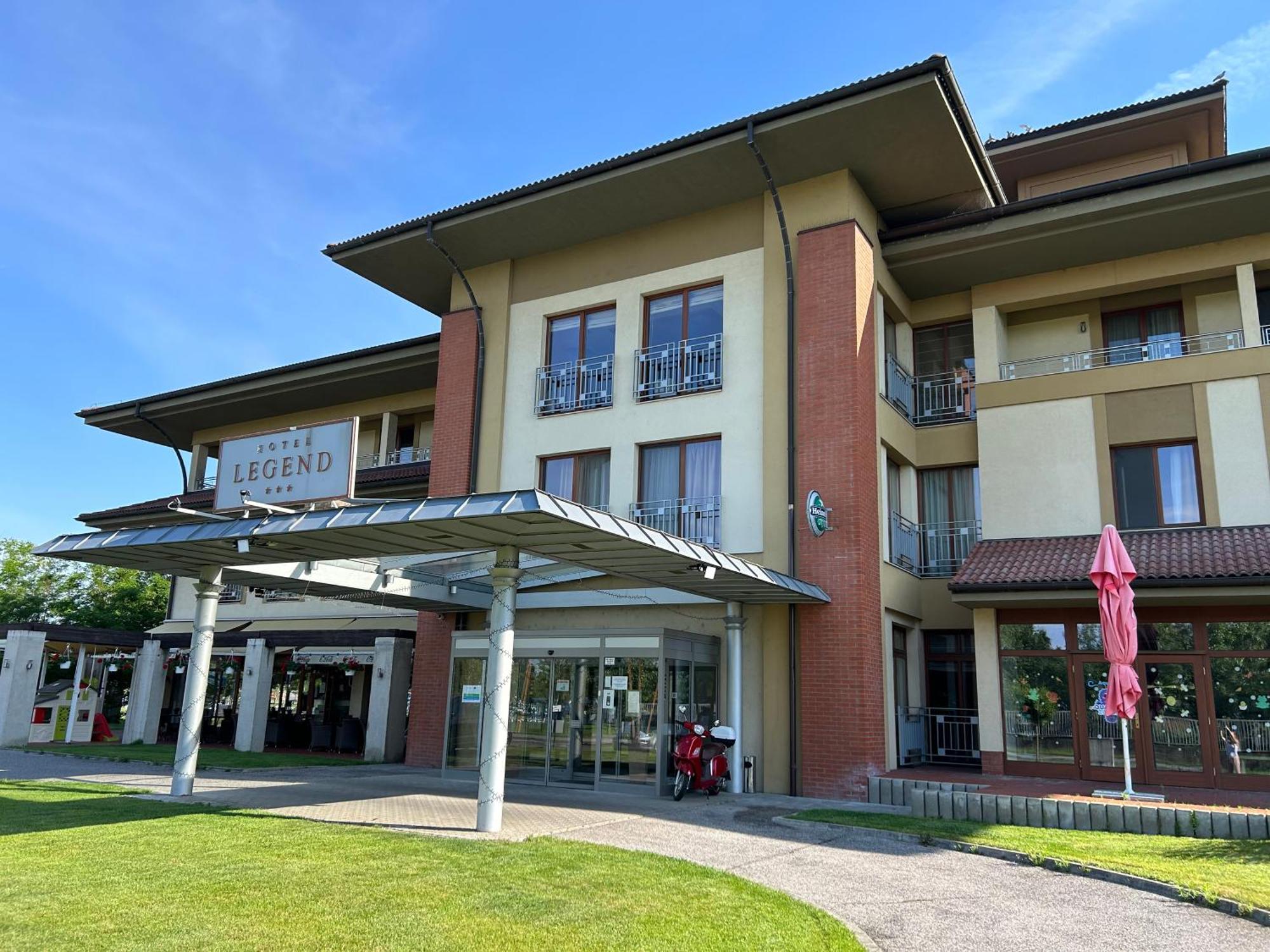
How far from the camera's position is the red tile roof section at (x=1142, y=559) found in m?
13.0

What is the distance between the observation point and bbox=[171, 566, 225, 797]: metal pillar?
12070mm

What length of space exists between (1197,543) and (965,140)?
6.93 m

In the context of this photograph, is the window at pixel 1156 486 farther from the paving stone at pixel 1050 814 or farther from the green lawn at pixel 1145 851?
the green lawn at pixel 1145 851

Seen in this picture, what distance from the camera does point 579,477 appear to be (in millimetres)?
17359

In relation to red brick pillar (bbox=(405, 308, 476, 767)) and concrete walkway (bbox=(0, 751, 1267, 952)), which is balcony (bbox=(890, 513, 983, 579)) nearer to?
concrete walkway (bbox=(0, 751, 1267, 952))

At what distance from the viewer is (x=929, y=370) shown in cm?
1845

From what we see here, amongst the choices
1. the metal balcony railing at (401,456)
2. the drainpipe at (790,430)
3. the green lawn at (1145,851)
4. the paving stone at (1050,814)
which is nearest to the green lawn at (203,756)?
the metal balcony railing at (401,456)

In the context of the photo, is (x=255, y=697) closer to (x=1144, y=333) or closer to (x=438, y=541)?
(x=438, y=541)

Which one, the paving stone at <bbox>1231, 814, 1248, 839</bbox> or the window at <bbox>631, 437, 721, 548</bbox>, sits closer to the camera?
the paving stone at <bbox>1231, 814, 1248, 839</bbox>

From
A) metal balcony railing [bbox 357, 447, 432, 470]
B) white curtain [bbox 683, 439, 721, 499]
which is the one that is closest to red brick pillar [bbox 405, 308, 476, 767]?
white curtain [bbox 683, 439, 721, 499]

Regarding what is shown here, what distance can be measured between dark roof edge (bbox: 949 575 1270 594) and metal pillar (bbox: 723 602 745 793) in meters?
3.23

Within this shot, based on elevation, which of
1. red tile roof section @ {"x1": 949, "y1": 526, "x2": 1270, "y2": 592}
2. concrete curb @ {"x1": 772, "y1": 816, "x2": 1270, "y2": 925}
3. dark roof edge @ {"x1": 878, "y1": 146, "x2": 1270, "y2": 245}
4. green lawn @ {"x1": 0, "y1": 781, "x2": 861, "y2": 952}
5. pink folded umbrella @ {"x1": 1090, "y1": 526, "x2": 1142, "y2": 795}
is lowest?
green lawn @ {"x1": 0, "y1": 781, "x2": 861, "y2": 952}

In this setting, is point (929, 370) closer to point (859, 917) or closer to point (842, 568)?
point (842, 568)

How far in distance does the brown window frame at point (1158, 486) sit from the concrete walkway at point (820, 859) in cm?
721
